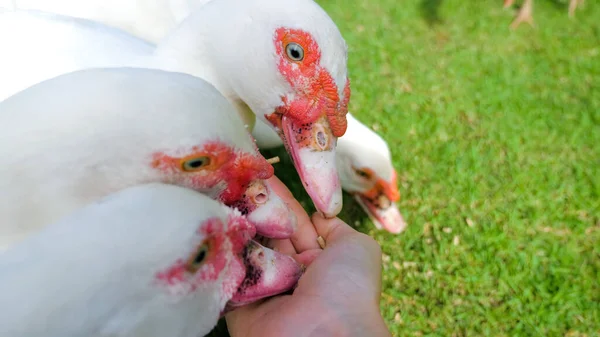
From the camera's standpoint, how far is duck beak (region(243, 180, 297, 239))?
186 centimetres

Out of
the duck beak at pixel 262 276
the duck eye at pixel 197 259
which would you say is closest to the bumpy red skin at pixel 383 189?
the duck beak at pixel 262 276

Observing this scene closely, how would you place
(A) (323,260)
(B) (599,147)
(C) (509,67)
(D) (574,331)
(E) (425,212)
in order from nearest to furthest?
(A) (323,260) < (D) (574,331) < (E) (425,212) < (B) (599,147) < (C) (509,67)

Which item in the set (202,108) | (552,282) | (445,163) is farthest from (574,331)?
(202,108)

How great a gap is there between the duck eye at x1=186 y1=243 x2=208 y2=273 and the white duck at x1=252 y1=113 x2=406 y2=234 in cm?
163

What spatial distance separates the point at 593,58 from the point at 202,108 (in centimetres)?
468

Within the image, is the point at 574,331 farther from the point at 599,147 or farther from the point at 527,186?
the point at 599,147

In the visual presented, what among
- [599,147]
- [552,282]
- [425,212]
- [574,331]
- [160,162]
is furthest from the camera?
[599,147]

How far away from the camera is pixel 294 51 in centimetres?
199

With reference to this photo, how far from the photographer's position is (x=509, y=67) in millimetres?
4754

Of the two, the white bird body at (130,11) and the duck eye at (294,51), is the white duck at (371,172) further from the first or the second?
the duck eye at (294,51)

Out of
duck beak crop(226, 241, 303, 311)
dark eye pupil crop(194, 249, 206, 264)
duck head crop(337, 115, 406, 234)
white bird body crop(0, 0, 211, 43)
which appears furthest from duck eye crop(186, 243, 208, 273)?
white bird body crop(0, 0, 211, 43)

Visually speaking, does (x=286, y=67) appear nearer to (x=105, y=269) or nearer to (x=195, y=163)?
(x=195, y=163)

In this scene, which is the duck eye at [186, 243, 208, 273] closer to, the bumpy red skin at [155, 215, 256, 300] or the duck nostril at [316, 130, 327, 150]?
the bumpy red skin at [155, 215, 256, 300]

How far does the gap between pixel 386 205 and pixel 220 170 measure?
167 centimetres
